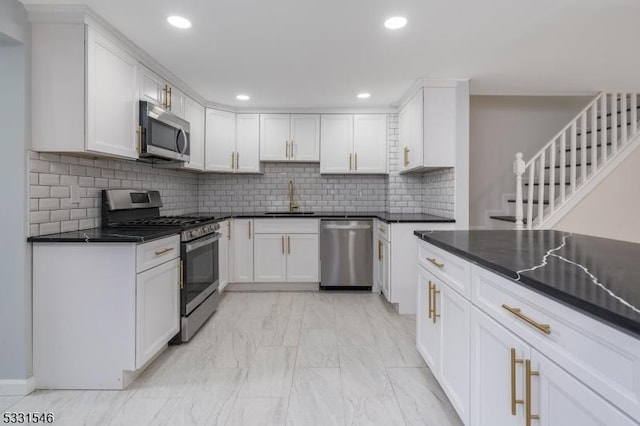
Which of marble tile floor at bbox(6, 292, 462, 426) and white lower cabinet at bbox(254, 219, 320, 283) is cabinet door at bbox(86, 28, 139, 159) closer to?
marble tile floor at bbox(6, 292, 462, 426)

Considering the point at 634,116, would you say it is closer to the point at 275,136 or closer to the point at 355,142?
the point at 355,142

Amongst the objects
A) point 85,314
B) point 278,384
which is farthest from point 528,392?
point 85,314

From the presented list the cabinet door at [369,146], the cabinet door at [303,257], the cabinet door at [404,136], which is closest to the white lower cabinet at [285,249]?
the cabinet door at [303,257]

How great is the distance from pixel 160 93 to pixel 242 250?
192 centimetres

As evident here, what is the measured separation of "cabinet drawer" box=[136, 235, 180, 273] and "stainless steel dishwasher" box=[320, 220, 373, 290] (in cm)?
188

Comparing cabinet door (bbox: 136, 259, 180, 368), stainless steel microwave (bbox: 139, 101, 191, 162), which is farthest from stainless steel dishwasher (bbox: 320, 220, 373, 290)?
cabinet door (bbox: 136, 259, 180, 368)

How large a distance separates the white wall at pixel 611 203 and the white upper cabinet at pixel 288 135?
9.75 ft

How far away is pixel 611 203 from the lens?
358cm

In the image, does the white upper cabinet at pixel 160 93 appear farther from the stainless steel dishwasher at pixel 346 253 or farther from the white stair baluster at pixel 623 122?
the white stair baluster at pixel 623 122

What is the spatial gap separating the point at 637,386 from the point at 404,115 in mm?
3577

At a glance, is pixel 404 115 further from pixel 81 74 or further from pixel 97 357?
pixel 97 357

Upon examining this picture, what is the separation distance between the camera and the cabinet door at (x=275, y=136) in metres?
4.35

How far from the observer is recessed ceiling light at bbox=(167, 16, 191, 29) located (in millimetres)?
2179

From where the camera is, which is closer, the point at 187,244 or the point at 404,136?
the point at 187,244
